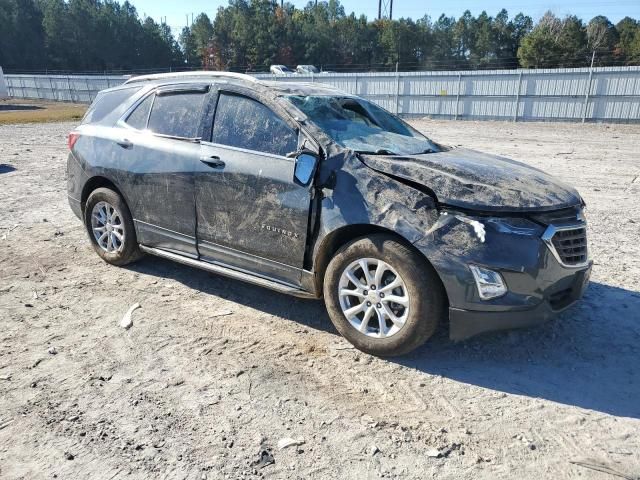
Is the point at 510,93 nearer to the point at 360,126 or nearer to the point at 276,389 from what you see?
the point at 360,126

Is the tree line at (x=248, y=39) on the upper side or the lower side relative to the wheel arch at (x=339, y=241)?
upper

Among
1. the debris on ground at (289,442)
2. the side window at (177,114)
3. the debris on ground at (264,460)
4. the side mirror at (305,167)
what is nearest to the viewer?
the debris on ground at (264,460)

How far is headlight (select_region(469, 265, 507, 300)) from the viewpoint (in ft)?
10.4

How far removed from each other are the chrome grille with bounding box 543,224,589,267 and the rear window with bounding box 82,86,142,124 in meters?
3.91

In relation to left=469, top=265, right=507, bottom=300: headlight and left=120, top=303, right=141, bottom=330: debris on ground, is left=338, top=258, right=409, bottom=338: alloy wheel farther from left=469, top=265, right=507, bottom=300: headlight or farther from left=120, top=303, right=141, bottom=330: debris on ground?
left=120, top=303, right=141, bottom=330: debris on ground

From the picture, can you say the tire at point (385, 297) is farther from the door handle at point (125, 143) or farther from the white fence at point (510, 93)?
the white fence at point (510, 93)

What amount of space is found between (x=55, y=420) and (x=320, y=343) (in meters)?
1.75

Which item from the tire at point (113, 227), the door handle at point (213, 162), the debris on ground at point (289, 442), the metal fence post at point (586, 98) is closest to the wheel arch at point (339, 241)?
the door handle at point (213, 162)

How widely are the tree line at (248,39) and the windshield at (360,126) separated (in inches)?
2338

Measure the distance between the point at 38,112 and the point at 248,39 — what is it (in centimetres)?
4085

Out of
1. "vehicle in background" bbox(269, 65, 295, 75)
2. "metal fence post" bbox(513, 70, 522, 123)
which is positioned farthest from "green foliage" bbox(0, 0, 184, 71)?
"metal fence post" bbox(513, 70, 522, 123)

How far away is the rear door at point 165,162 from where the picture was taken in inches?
173

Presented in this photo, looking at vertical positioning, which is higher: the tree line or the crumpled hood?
the tree line

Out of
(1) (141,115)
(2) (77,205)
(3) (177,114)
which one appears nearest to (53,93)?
(2) (77,205)
